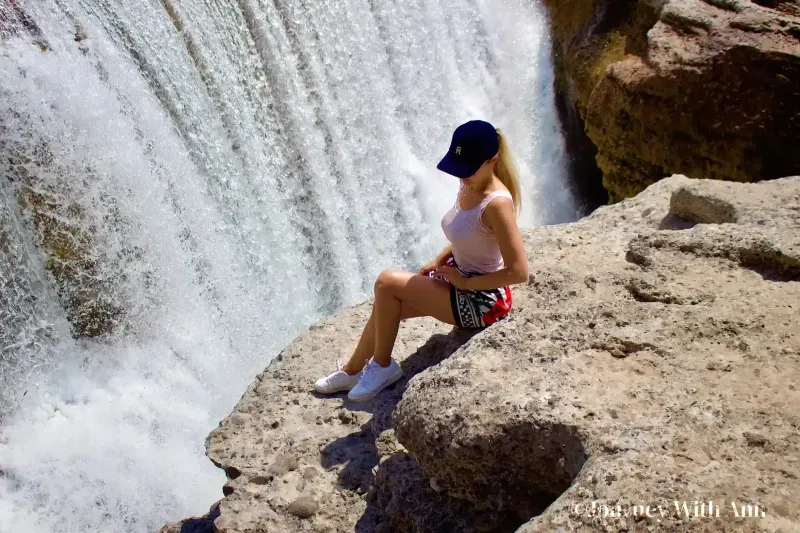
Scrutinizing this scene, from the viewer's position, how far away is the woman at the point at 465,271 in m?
2.92

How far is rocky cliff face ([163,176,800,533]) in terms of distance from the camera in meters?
Answer: 2.00

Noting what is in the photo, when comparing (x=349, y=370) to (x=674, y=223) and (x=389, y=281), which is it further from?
(x=674, y=223)

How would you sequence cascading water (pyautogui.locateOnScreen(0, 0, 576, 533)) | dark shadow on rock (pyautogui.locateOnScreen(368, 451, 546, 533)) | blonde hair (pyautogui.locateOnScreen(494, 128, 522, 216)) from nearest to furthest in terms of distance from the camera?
dark shadow on rock (pyautogui.locateOnScreen(368, 451, 546, 533)) → blonde hair (pyautogui.locateOnScreen(494, 128, 522, 216)) → cascading water (pyautogui.locateOnScreen(0, 0, 576, 533))

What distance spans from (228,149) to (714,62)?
12.1ft

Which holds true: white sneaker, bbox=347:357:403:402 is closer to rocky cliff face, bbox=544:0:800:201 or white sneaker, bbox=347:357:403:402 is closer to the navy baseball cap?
the navy baseball cap

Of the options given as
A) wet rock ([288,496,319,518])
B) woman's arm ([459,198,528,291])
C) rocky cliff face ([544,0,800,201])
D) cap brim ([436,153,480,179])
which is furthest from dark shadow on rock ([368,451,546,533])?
rocky cliff face ([544,0,800,201])

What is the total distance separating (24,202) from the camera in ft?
18.3

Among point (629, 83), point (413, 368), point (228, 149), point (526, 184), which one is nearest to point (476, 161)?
point (413, 368)

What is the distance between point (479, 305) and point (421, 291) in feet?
0.73

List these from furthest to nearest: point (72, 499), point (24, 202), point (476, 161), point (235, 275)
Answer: point (235, 275)
point (24, 202)
point (72, 499)
point (476, 161)

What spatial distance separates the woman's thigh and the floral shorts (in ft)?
0.10

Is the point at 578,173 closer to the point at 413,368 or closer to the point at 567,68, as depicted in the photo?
the point at 567,68

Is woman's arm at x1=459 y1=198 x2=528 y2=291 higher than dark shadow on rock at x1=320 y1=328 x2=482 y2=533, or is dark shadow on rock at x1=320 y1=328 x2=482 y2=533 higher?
woman's arm at x1=459 y1=198 x2=528 y2=291

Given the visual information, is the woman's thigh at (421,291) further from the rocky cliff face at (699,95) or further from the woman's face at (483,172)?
the rocky cliff face at (699,95)
